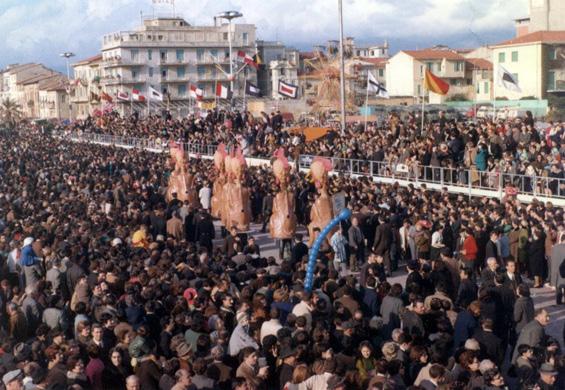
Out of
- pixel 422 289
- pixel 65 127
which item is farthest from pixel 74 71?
pixel 422 289

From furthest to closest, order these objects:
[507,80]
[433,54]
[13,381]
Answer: [433,54] < [507,80] < [13,381]

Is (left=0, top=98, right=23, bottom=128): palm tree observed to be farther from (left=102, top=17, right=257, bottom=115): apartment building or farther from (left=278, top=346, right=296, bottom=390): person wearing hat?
(left=278, top=346, right=296, bottom=390): person wearing hat

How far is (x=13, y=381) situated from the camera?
6367mm

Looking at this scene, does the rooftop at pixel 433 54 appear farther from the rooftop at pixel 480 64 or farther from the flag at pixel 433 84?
the flag at pixel 433 84

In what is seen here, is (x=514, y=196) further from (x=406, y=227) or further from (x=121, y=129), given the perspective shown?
(x=121, y=129)

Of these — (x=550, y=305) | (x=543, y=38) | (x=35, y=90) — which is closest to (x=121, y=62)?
(x=35, y=90)

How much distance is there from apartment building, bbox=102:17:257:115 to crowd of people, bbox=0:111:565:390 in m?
52.9

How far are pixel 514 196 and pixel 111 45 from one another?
6067cm

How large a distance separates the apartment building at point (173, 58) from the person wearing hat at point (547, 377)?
63597mm

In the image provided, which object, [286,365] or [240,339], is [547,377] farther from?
[240,339]

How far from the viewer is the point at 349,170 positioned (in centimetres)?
2333

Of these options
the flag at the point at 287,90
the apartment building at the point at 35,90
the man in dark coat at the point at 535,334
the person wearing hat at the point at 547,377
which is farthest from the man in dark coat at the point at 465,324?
the apartment building at the point at 35,90

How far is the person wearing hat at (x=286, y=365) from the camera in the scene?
272 inches

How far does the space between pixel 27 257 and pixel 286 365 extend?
22.7 ft
